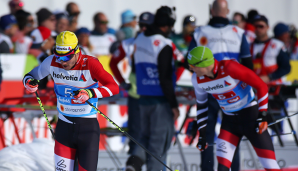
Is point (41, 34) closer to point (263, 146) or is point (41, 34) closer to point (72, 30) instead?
point (72, 30)

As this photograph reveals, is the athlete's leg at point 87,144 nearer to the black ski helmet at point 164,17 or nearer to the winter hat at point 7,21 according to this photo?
the black ski helmet at point 164,17

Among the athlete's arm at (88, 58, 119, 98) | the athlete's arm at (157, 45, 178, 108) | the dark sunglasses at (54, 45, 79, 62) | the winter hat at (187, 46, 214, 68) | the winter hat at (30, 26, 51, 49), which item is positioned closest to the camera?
the athlete's arm at (88, 58, 119, 98)

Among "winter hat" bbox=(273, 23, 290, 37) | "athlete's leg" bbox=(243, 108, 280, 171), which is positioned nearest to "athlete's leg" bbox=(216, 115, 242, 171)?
"athlete's leg" bbox=(243, 108, 280, 171)

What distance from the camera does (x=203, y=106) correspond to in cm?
486

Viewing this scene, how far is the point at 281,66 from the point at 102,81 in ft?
13.2

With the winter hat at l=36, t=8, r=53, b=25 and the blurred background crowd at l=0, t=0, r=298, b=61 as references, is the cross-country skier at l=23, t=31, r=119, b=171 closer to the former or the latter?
the blurred background crowd at l=0, t=0, r=298, b=61

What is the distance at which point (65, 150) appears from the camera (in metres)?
4.07

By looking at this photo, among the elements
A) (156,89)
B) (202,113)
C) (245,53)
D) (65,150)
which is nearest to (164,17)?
(156,89)

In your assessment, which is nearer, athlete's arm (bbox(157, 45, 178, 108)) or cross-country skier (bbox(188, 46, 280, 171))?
cross-country skier (bbox(188, 46, 280, 171))

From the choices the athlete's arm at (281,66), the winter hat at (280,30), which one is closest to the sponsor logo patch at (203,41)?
the athlete's arm at (281,66)

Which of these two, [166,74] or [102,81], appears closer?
[102,81]

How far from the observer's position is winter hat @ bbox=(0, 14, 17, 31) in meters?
8.73

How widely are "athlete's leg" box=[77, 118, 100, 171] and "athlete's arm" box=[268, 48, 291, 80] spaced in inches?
142

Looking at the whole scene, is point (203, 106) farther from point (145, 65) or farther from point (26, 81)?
point (26, 81)
